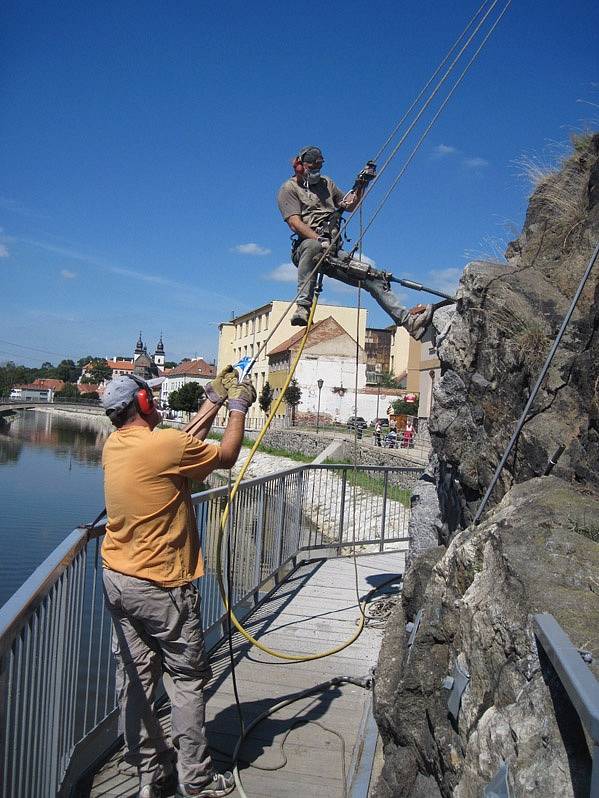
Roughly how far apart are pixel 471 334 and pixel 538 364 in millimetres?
812

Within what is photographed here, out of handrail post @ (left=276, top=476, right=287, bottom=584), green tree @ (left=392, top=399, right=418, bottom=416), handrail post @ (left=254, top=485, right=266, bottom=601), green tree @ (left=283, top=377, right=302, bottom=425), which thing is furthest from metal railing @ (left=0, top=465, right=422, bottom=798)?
green tree @ (left=283, top=377, right=302, bottom=425)

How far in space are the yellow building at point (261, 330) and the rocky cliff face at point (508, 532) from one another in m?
59.7

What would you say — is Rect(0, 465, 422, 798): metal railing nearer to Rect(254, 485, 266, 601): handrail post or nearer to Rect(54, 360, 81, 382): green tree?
Rect(254, 485, 266, 601): handrail post

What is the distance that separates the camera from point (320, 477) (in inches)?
388

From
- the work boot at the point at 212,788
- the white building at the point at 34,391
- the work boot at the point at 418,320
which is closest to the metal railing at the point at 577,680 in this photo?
the work boot at the point at 212,788

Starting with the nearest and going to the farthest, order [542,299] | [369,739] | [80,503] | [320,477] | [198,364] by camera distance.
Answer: [369,739] → [542,299] → [320,477] → [80,503] → [198,364]

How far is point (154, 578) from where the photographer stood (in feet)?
→ 11.2

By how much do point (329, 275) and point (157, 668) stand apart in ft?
12.3

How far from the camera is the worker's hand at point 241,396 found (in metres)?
3.85

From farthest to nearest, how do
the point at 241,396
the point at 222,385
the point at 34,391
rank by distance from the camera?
the point at 34,391 < the point at 222,385 < the point at 241,396

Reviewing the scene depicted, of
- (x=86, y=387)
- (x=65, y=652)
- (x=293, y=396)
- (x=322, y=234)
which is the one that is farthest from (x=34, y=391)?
(x=65, y=652)

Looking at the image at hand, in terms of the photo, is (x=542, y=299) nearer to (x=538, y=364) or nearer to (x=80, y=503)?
(x=538, y=364)

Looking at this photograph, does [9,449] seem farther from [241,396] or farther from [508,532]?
[508,532]

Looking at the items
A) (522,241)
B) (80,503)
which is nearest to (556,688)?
(522,241)
